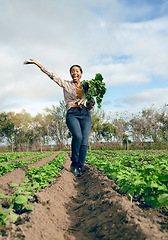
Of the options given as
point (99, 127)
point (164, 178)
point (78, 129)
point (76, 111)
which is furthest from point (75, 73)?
point (99, 127)

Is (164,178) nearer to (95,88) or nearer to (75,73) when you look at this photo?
(95,88)

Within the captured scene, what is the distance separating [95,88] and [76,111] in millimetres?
656

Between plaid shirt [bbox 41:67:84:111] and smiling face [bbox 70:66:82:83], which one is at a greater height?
smiling face [bbox 70:66:82:83]

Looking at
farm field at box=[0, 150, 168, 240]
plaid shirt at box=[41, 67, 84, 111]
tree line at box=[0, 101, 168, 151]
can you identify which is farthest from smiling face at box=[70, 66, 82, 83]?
tree line at box=[0, 101, 168, 151]

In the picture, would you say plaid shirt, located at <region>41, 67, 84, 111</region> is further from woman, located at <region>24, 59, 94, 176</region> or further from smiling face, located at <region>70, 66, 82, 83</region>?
smiling face, located at <region>70, 66, 82, 83</region>

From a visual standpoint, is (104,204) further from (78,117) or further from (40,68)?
(40,68)

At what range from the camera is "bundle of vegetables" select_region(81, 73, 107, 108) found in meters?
4.27

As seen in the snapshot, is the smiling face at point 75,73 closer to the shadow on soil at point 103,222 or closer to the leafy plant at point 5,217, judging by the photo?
the shadow on soil at point 103,222

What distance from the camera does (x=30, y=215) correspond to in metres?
2.10

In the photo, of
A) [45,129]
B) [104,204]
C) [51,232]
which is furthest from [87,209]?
[45,129]

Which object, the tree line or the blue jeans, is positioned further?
the tree line

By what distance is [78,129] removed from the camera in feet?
14.1

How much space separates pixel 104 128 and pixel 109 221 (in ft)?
97.2

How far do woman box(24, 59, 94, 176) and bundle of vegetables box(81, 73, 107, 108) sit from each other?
6.0 inches
